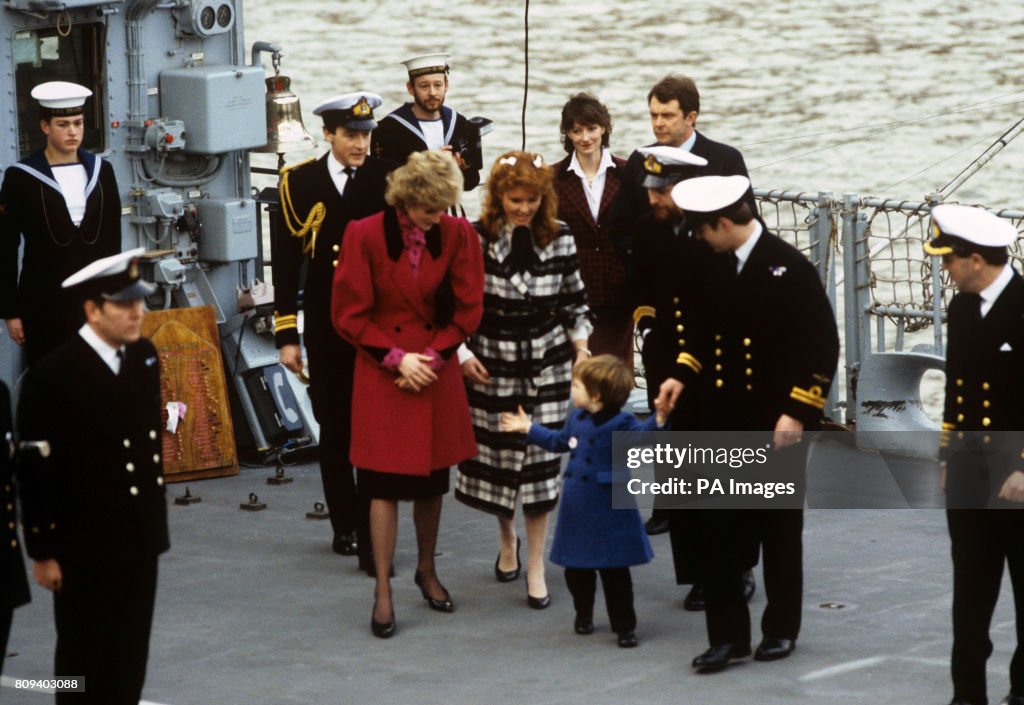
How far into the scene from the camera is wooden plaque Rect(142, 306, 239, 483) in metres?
9.05

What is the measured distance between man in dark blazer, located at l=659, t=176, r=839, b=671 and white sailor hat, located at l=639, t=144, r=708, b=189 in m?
0.55

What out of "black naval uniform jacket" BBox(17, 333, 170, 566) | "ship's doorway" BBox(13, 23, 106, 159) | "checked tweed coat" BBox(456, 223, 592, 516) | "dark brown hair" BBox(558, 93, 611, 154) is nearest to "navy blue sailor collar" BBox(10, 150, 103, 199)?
"ship's doorway" BBox(13, 23, 106, 159)

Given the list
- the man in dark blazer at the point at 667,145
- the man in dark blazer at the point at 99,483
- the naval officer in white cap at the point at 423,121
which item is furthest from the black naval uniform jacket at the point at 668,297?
the man in dark blazer at the point at 99,483

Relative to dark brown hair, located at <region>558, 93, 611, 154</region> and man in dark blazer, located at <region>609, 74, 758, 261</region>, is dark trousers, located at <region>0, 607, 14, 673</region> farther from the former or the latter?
dark brown hair, located at <region>558, 93, 611, 154</region>

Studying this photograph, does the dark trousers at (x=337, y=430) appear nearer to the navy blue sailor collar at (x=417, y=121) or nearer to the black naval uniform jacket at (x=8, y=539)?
the navy blue sailor collar at (x=417, y=121)

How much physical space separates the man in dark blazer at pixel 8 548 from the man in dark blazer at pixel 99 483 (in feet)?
0.11

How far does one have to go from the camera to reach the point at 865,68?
27.7 metres

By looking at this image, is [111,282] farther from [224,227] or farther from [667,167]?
[224,227]

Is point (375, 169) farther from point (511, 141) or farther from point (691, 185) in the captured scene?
point (511, 141)

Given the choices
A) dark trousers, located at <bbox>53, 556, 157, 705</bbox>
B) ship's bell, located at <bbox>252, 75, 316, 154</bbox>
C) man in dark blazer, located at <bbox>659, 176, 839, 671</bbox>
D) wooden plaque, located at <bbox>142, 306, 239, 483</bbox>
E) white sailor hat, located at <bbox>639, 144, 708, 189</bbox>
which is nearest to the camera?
dark trousers, located at <bbox>53, 556, 157, 705</bbox>

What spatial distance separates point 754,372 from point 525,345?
42.8 inches

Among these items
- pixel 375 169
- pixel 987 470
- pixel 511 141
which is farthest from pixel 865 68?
pixel 987 470

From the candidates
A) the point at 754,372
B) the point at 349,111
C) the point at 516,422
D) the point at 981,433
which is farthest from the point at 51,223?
the point at 981,433

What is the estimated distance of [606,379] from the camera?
6.59 meters
